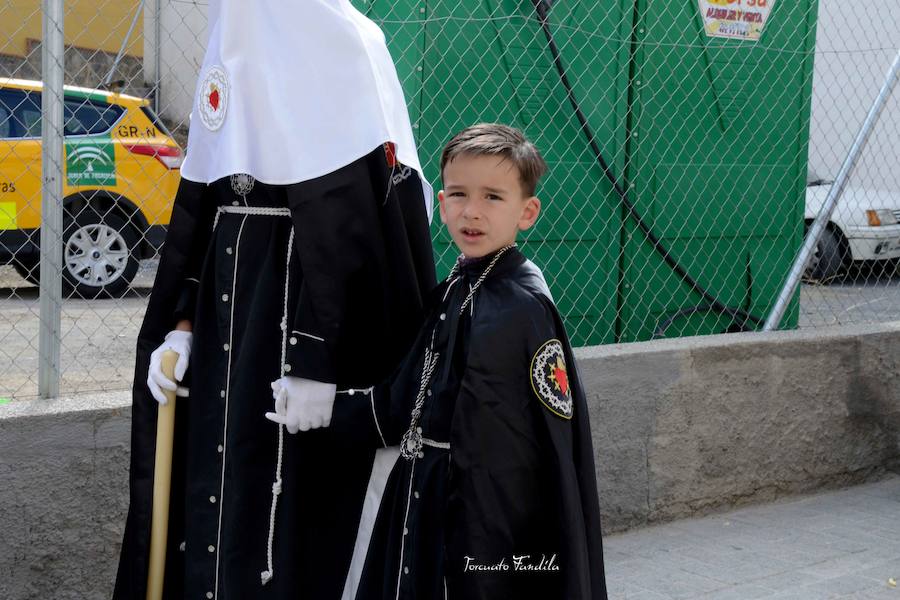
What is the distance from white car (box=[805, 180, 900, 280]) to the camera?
21.7 feet

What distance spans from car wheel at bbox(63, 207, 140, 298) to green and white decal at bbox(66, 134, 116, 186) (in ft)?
0.74

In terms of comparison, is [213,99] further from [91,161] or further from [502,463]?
[91,161]

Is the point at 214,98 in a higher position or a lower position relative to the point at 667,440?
higher

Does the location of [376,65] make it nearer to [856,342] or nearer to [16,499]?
[16,499]

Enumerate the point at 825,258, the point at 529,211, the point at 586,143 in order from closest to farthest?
the point at 529,211, the point at 586,143, the point at 825,258

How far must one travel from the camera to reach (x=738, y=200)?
5.50 metres

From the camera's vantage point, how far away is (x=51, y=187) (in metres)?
3.42

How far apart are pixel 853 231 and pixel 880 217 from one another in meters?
1.49

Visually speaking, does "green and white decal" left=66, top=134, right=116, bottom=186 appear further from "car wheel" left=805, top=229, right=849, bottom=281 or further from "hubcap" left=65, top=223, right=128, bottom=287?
"car wheel" left=805, top=229, right=849, bottom=281

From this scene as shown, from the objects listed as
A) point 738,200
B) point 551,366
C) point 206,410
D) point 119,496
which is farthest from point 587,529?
point 738,200

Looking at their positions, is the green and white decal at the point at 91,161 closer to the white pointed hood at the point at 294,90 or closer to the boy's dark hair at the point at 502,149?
the white pointed hood at the point at 294,90

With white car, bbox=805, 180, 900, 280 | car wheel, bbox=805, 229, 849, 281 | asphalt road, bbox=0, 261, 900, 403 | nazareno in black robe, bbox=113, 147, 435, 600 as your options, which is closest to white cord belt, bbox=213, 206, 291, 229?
nazareno in black robe, bbox=113, 147, 435, 600

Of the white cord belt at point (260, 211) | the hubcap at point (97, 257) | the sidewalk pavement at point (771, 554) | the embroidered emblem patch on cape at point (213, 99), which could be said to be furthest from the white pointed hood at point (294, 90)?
the hubcap at point (97, 257)

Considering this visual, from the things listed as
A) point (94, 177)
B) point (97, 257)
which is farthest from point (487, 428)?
point (94, 177)
